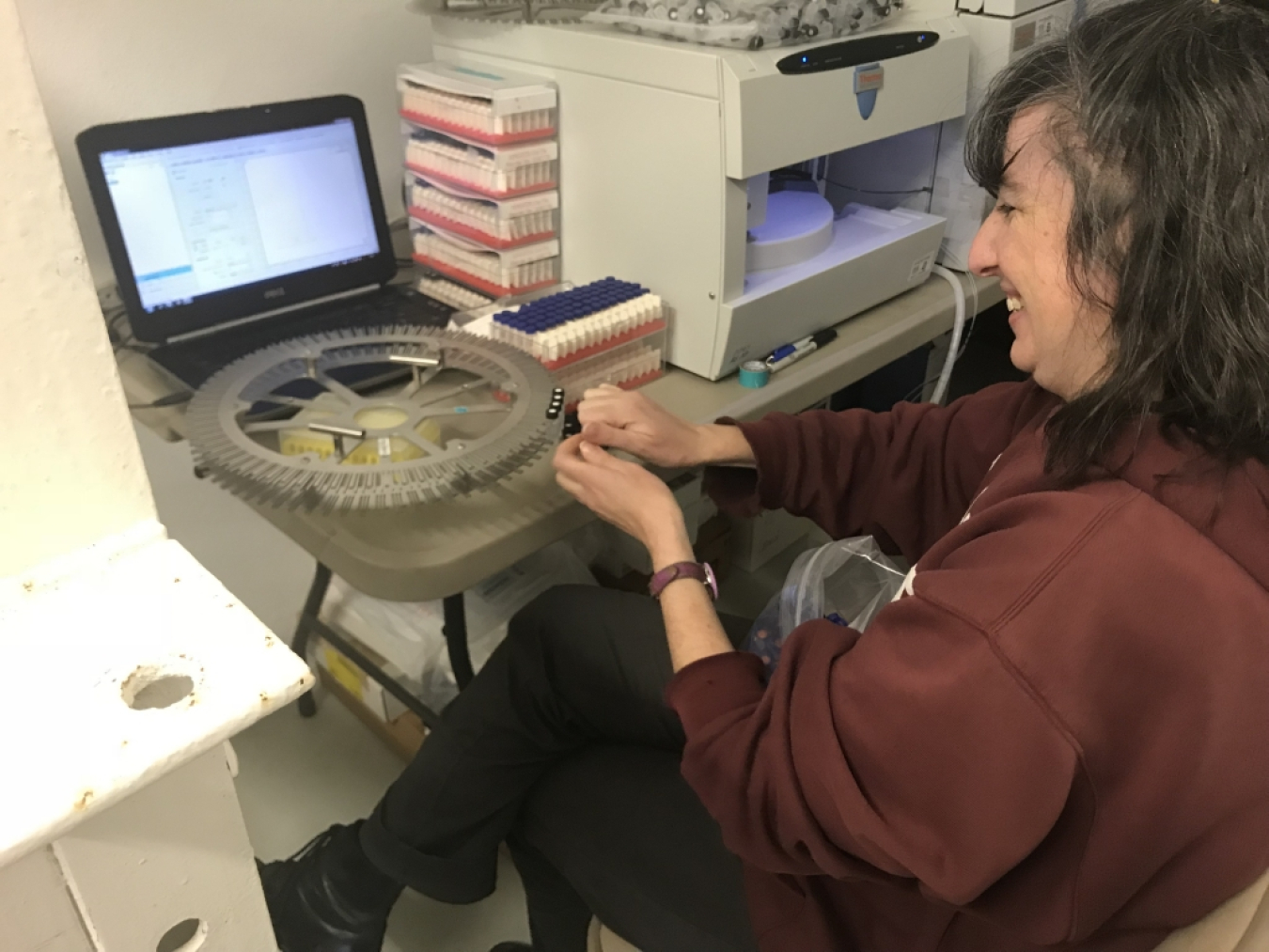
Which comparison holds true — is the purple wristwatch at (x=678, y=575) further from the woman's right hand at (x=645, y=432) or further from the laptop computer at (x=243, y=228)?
the laptop computer at (x=243, y=228)

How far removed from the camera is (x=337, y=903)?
1104 millimetres

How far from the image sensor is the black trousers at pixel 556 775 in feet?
2.87

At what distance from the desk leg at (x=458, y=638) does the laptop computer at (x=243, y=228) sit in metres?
0.34

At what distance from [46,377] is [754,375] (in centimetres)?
Answer: 76

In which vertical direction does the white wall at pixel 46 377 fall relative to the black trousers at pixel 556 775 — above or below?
above

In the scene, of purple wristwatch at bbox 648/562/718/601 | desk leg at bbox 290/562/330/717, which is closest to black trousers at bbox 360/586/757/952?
purple wristwatch at bbox 648/562/718/601

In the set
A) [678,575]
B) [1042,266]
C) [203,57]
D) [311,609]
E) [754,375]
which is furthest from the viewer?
[311,609]

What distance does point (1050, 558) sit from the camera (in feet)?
1.80

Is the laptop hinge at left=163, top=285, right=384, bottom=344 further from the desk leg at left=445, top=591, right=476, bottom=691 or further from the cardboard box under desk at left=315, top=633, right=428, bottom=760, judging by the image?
the cardboard box under desk at left=315, top=633, right=428, bottom=760

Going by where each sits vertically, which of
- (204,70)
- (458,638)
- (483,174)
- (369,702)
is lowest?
(369,702)

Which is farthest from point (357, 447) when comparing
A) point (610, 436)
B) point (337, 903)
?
point (337, 903)

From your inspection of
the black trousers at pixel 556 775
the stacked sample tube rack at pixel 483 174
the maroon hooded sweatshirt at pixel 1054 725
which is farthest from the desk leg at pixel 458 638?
the maroon hooded sweatshirt at pixel 1054 725

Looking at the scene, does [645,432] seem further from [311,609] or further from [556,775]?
[311,609]

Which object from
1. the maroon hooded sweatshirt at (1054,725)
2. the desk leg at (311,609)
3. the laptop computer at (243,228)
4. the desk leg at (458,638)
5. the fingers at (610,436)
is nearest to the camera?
the maroon hooded sweatshirt at (1054,725)
